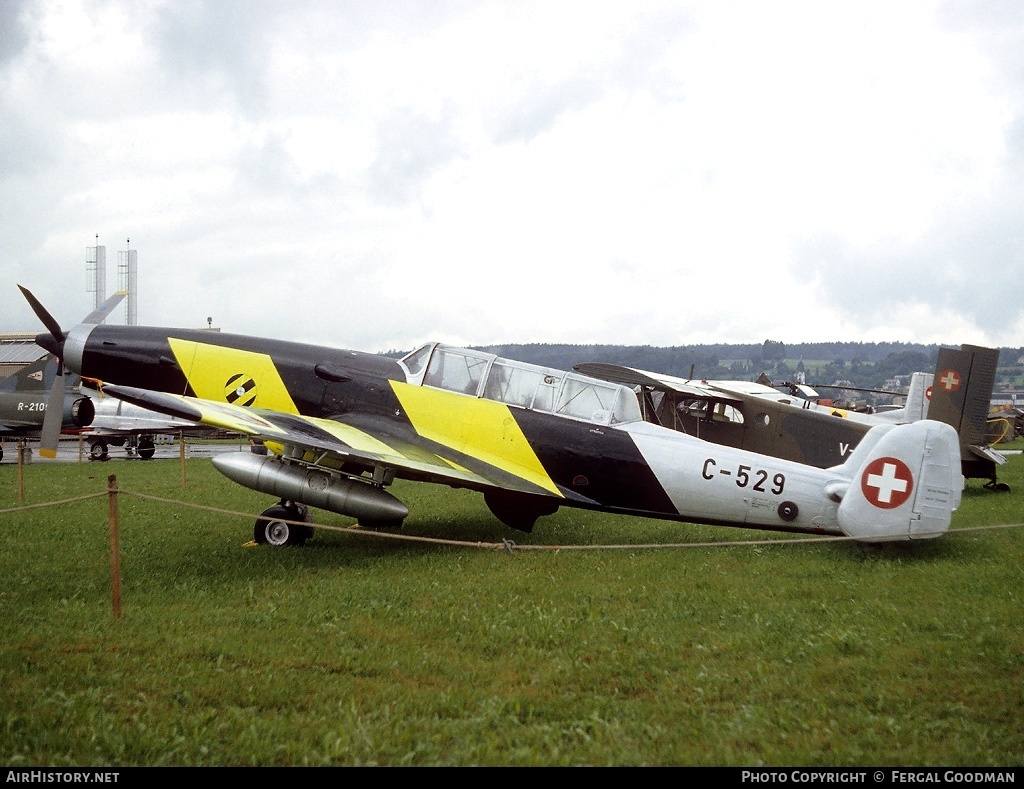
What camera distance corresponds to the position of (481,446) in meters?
9.26

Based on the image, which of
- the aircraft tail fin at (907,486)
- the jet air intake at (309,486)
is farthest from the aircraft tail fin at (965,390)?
the jet air intake at (309,486)

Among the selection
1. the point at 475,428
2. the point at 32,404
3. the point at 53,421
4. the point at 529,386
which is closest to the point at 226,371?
the point at 53,421

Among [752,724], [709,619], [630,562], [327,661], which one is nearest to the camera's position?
[752,724]

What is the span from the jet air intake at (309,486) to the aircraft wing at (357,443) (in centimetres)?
27

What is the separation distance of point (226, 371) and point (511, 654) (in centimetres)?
646

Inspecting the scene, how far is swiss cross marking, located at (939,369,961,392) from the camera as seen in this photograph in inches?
621

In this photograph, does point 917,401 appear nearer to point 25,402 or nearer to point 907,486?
point 907,486

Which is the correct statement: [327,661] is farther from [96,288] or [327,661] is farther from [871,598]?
[96,288]

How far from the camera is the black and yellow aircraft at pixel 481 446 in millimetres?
7977

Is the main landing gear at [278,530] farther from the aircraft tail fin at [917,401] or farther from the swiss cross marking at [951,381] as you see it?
the aircraft tail fin at [917,401]

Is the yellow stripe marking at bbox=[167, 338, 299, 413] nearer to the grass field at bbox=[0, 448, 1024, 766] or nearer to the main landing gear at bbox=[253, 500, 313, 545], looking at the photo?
the main landing gear at bbox=[253, 500, 313, 545]

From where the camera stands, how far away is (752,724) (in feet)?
13.2
